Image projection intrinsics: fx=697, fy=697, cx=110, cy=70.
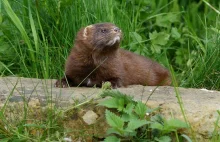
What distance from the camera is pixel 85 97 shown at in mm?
4613


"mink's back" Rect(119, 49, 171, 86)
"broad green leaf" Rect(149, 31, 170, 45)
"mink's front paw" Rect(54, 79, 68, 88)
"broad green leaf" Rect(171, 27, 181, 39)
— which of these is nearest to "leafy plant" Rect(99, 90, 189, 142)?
"mink's front paw" Rect(54, 79, 68, 88)

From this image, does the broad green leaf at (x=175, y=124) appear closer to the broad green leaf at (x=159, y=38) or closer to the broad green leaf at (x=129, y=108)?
the broad green leaf at (x=129, y=108)

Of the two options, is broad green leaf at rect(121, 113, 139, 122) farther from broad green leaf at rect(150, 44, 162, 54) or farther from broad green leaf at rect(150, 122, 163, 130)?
broad green leaf at rect(150, 44, 162, 54)

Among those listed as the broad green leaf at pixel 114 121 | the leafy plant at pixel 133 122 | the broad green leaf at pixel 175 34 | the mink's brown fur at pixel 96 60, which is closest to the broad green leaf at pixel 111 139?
the leafy plant at pixel 133 122

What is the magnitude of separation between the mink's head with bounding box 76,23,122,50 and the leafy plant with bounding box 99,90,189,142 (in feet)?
3.38

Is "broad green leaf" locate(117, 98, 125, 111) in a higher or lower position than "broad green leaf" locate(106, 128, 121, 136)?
higher

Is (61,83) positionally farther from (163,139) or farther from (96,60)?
(163,139)

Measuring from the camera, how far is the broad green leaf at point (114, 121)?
4.16 metres

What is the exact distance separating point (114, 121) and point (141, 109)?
8.7 inches

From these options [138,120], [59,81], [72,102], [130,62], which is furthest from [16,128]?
[130,62]

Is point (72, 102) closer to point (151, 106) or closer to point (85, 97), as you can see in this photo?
point (85, 97)

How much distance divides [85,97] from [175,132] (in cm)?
70

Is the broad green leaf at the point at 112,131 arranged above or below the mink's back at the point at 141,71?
above

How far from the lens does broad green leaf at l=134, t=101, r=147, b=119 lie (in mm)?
4297
